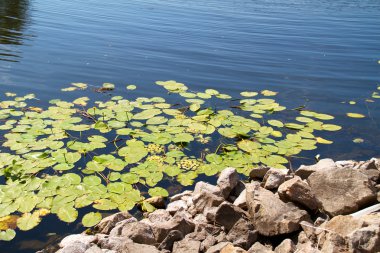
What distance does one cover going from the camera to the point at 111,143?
605cm

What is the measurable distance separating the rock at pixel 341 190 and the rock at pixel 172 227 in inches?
52.2

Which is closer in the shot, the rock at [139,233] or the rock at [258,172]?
the rock at [139,233]

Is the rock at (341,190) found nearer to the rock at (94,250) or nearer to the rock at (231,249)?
the rock at (231,249)

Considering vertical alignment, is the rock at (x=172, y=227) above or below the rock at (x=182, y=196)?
above

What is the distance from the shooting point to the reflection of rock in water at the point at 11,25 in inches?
437

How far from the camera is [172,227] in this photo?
400cm

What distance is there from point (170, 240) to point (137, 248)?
1.25 feet

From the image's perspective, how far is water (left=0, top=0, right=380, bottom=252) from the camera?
8211 mm

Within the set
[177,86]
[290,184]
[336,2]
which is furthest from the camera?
[336,2]

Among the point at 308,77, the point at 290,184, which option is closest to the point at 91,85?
the point at 308,77

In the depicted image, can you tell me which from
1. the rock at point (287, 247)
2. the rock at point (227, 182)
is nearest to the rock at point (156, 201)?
the rock at point (227, 182)

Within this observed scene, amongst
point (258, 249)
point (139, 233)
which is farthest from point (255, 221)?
point (139, 233)

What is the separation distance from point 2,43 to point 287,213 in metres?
10.8

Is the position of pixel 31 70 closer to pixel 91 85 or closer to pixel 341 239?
pixel 91 85
